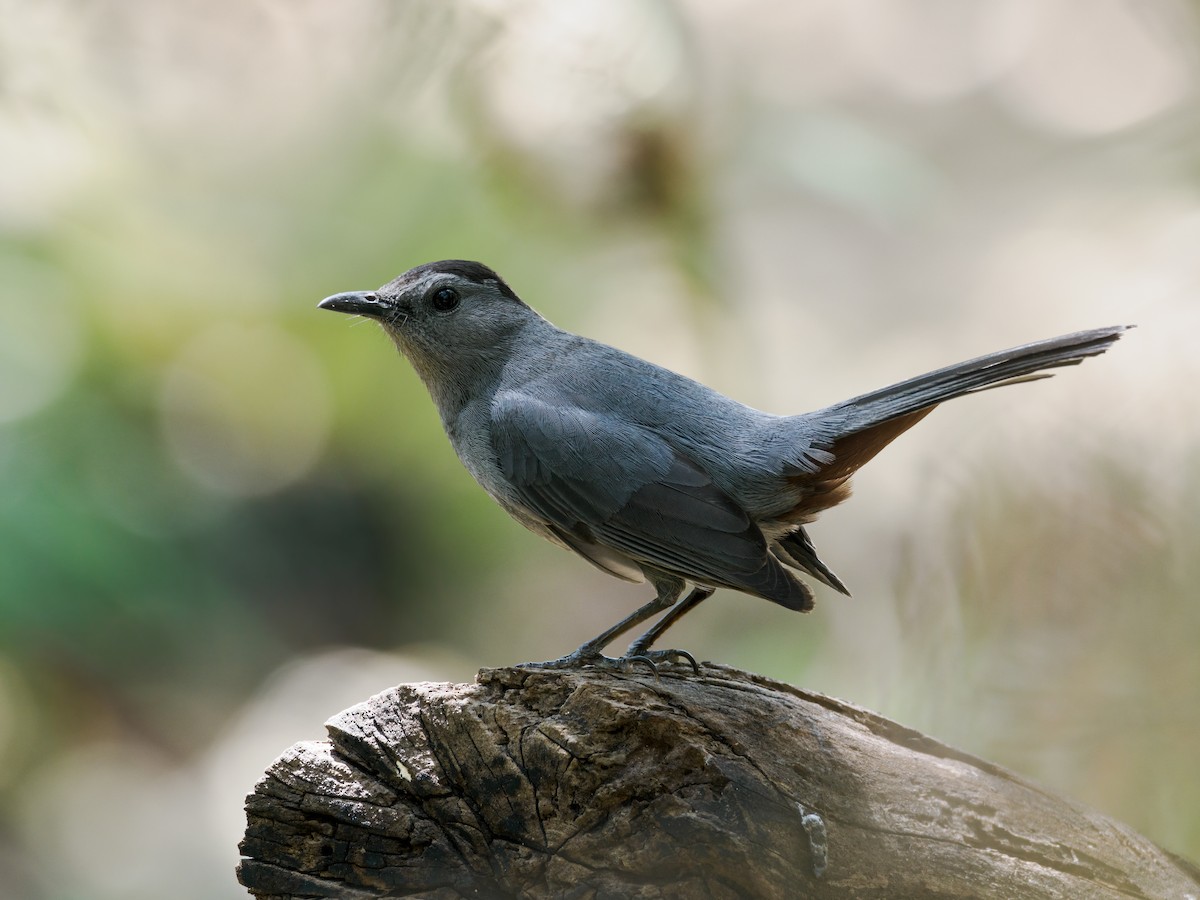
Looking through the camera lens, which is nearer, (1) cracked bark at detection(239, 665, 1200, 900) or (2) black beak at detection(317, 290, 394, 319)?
(1) cracked bark at detection(239, 665, 1200, 900)

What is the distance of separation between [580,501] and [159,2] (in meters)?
3.34

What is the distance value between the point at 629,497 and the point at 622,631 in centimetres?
38

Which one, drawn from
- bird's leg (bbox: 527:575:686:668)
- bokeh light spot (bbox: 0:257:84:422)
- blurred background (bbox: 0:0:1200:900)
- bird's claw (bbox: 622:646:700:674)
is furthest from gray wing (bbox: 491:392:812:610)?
bokeh light spot (bbox: 0:257:84:422)

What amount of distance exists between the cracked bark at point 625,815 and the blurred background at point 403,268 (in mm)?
1097

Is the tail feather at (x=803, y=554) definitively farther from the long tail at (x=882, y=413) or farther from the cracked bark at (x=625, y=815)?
the cracked bark at (x=625, y=815)

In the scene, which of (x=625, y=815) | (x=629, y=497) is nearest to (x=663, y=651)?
(x=629, y=497)

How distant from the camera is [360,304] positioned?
11.5 feet

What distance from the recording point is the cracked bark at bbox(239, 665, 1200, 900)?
223 centimetres

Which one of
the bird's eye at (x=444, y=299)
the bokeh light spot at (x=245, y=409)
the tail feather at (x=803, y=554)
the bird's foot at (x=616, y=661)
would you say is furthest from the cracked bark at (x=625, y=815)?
the bokeh light spot at (x=245, y=409)

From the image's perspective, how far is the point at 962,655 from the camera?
2.96 meters

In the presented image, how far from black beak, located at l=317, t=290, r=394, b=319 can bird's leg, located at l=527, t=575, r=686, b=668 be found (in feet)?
4.20

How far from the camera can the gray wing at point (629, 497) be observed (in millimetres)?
2875

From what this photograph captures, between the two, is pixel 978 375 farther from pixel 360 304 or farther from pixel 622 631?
pixel 360 304

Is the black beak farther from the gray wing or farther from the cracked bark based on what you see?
the cracked bark
